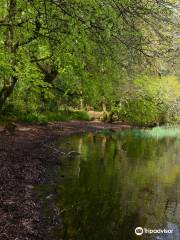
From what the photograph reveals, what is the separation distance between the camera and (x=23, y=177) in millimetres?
17094

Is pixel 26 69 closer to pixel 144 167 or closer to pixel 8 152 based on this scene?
pixel 8 152

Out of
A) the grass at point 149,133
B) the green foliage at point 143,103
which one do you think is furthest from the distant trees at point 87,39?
the grass at point 149,133

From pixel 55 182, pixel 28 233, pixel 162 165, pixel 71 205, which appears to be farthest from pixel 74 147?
pixel 28 233

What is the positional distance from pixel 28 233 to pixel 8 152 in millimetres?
9970

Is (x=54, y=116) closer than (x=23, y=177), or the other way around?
(x=23, y=177)

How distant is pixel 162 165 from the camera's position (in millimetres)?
24375

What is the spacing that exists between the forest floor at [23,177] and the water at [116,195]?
0.74 meters

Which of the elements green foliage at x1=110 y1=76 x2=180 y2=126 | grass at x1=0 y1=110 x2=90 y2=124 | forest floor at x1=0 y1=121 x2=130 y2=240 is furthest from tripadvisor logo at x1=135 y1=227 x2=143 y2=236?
green foliage at x1=110 y1=76 x2=180 y2=126

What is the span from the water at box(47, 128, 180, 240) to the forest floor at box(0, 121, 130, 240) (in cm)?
74

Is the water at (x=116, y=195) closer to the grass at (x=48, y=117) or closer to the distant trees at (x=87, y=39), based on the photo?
the distant trees at (x=87, y=39)

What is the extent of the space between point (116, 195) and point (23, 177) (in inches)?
143

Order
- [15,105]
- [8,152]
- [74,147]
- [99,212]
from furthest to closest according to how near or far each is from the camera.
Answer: [15,105], [74,147], [8,152], [99,212]

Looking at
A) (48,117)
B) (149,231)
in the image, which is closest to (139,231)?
(149,231)

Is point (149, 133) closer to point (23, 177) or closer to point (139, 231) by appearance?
point (23, 177)
